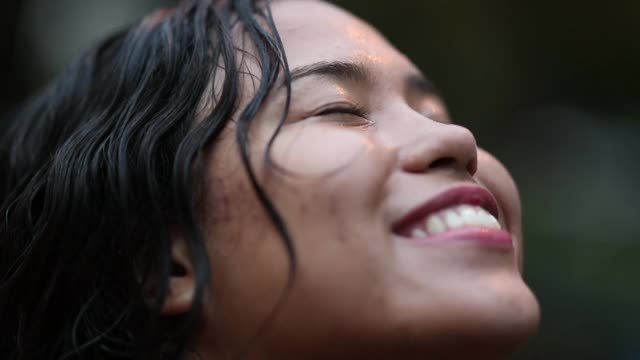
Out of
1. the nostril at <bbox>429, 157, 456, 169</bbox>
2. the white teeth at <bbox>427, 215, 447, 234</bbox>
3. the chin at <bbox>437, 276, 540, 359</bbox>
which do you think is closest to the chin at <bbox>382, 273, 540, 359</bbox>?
the chin at <bbox>437, 276, 540, 359</bbox>

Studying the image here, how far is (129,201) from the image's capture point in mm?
1302

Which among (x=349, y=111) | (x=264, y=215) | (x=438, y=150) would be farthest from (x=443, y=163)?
(x=264, y=215)

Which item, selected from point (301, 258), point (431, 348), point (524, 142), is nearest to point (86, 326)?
point (301, 258)

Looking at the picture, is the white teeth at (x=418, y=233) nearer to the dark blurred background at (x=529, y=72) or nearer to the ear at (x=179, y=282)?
the ear at (x=179, y=282)

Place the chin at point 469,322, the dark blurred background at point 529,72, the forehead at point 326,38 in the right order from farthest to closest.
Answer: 1. the dark blurred background at point 529,72
2. the forehead at point 326,38
3. the chin at point 469,322

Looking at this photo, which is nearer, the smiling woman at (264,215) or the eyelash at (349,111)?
the smiling woman at (264,215)

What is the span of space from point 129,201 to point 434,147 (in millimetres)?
517

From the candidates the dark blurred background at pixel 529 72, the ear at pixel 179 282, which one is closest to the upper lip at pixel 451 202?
the ear at pixel 179 282

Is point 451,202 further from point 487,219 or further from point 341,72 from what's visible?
point 341,72

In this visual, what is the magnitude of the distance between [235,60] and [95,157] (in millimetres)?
302

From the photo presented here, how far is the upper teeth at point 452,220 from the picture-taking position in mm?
1240

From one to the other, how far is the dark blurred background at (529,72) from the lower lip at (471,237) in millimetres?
2393

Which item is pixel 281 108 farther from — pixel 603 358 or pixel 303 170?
pixel 603 358

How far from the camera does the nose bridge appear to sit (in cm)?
125
